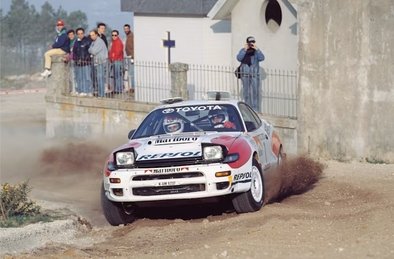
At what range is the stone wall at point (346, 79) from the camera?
2050 cm

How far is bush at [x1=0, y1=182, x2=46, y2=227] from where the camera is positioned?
15031 millimetres

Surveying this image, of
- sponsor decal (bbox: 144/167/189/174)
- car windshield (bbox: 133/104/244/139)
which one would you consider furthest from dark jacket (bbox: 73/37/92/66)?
sponsor decal (bbox: 144/167/189/174)

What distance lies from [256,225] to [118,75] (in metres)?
13.7

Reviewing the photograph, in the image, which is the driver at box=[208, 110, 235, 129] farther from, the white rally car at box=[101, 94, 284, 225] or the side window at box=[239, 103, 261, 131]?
the side window at box=[239, 103, 261, 131]

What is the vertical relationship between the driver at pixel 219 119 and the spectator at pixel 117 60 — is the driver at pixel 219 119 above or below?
below

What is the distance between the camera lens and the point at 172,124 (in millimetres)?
15281

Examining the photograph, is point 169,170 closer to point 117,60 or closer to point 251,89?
point 251,89

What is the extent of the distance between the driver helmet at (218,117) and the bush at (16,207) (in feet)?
8.95

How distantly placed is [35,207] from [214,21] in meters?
12.5

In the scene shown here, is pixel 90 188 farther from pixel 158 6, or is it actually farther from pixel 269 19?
pixel 158 6

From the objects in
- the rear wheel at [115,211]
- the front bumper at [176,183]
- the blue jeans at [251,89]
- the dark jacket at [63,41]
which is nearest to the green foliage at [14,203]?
the rear wheel at [115,211]

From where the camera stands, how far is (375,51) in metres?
20.6

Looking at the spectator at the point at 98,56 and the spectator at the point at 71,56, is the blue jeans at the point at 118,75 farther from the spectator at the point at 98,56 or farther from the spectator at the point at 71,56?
the spectator at the point at 71,56

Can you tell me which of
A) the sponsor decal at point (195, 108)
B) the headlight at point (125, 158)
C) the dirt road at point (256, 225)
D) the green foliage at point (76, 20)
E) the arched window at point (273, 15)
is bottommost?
the dirt road at point (256, 225)
